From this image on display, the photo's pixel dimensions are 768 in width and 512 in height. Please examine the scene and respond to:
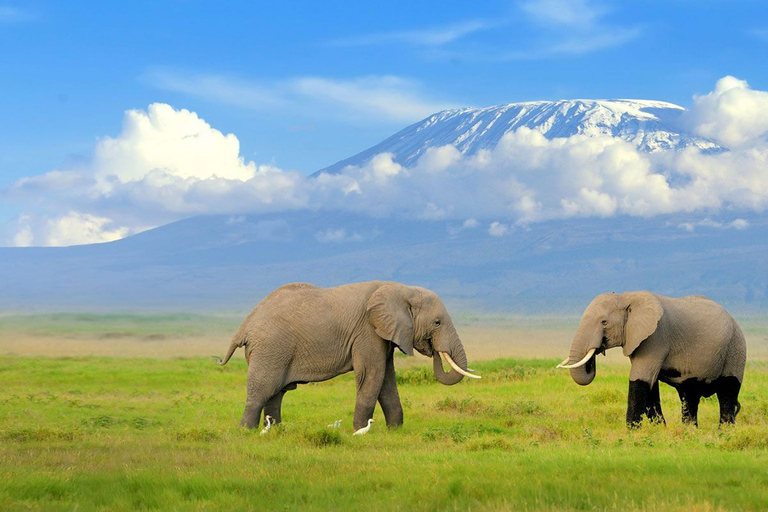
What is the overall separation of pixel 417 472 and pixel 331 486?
1.45 metres

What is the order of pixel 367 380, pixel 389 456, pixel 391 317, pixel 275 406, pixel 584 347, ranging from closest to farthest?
pixel 389 456
pixel 391 317
pixel 367 380
pixel 584 347
pixel 275 406

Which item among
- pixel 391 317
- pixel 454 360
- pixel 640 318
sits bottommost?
pixel 454 360

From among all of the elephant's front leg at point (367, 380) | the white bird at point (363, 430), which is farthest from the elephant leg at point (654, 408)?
the white bird at point (363, 430)

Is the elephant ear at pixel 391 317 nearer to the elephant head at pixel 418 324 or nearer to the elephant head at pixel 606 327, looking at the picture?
the elephant head at pixel 418 324

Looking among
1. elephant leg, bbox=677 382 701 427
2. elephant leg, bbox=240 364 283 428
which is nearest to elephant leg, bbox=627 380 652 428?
elephant leg, bbox=677 382 701 427

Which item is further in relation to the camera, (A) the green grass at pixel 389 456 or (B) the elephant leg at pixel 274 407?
(B) the elephant leg at pixel 274 407

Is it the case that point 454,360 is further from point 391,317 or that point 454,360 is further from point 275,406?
point 275,406

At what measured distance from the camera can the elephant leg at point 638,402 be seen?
66.5 feet

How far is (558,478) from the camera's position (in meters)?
13.3

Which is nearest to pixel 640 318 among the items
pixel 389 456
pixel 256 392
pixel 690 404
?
pixel 690 404

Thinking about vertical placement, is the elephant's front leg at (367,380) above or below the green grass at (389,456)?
above

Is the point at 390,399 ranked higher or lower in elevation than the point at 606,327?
lower

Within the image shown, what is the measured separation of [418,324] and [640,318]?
173 inches

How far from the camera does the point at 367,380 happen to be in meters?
20.1
